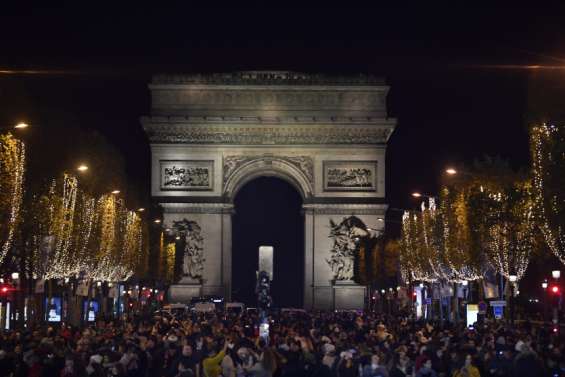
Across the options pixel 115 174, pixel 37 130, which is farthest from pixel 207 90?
pixel 37 130

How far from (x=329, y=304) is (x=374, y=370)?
8800cm

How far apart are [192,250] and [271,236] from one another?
36.3m

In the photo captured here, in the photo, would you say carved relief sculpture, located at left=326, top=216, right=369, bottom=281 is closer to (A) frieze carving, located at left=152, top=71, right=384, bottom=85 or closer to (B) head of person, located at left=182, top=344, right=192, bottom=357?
(A) frieze carving, located at left=152, top=71, right=384, bottom=85

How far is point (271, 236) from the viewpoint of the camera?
15150 cm

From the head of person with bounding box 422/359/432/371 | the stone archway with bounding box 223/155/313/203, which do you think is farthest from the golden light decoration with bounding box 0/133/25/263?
the stone archway with bounding box 223/155/313/203

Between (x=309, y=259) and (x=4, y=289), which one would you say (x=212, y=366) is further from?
(x=309, y=259)

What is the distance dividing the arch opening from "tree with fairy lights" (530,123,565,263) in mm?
97109

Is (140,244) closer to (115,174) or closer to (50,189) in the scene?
(115,174)

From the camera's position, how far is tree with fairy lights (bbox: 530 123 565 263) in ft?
142

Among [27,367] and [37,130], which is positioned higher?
[37,130]

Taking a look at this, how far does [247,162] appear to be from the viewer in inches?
4564

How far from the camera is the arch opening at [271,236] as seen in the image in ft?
488

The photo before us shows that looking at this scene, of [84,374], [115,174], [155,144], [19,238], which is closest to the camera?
[84,374]

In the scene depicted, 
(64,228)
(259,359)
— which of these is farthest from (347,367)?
(64,228)
